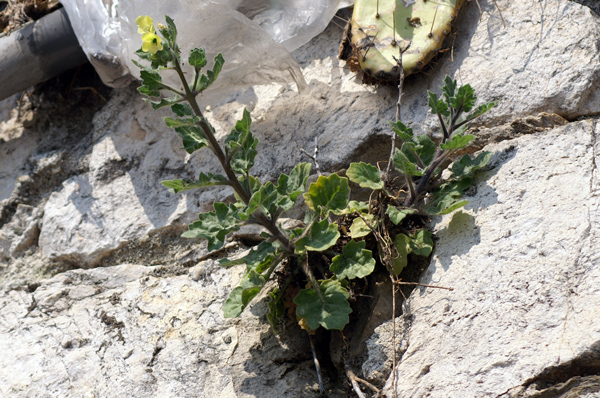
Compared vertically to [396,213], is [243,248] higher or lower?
lower

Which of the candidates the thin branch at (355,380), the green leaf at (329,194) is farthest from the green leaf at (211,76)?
the thin branch at (355,380)

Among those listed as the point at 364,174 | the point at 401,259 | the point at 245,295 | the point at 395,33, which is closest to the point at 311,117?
the point at 395,33

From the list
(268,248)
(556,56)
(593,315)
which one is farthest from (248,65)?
(593,315)

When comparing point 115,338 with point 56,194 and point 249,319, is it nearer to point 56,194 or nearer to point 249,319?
point 249,319

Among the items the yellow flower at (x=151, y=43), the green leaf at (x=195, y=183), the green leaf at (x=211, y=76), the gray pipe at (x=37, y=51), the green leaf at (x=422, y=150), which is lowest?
the green leaf at (x=422, y=150)

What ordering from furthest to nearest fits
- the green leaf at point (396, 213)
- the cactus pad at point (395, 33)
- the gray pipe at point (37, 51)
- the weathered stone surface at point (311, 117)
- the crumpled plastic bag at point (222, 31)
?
the gray pipe at point (37, 51) → the crumpled plastic bag at point (222, 31) → the cactus pad at point (395, 33) → the weathered stone surface at point (311, 117) → the green leaf at point (396, 213)

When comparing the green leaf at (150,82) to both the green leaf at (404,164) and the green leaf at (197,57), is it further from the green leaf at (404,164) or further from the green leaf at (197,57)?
the green leaf at (404,164)

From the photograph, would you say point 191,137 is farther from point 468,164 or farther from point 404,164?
point 468,164
